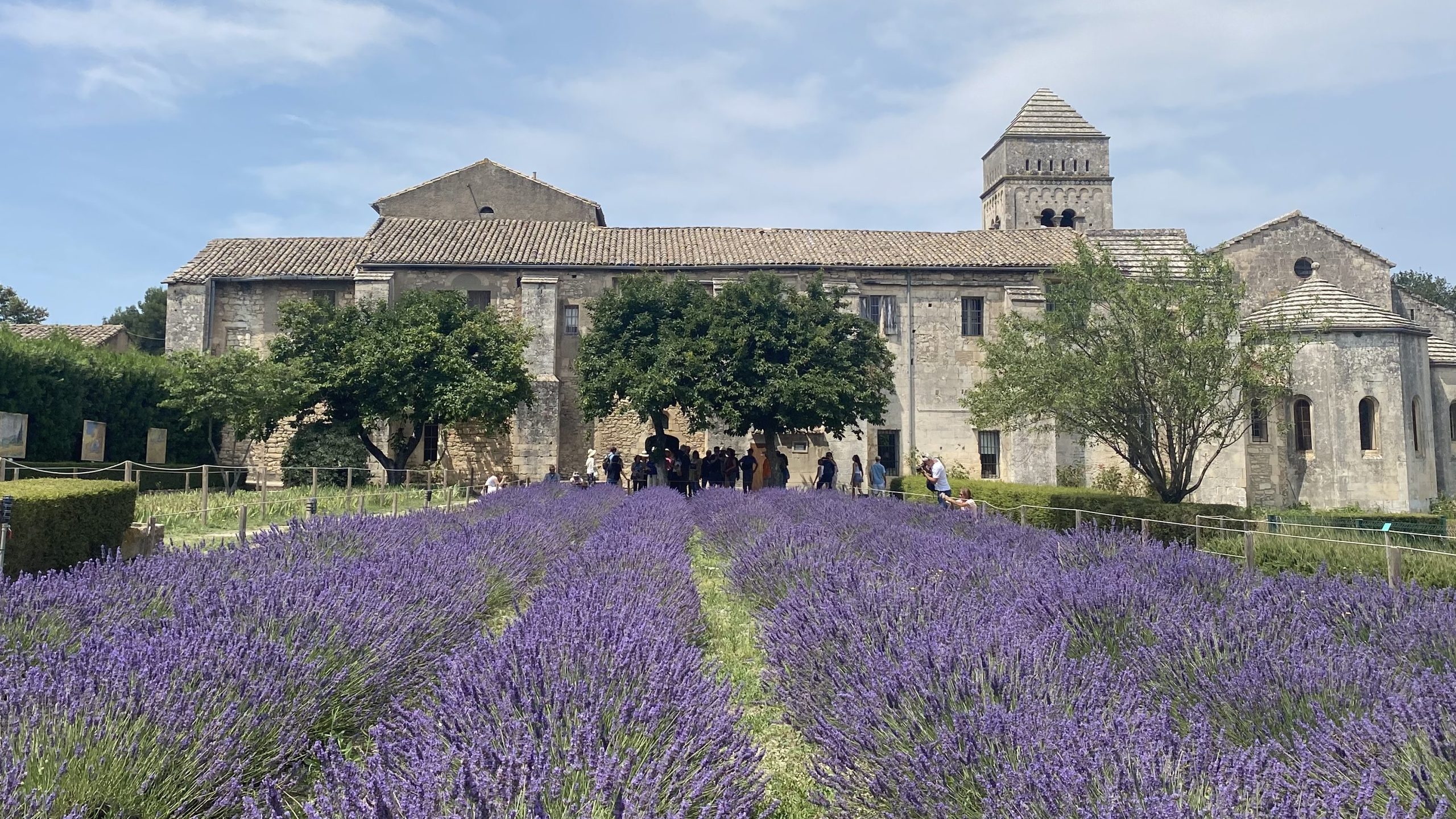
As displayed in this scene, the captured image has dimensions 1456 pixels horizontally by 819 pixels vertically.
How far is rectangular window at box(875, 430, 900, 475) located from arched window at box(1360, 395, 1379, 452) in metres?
10.9

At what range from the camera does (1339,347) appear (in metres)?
20.7

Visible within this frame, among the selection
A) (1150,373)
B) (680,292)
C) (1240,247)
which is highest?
(1240,247)

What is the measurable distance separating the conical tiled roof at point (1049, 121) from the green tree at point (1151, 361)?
26762 millimetres

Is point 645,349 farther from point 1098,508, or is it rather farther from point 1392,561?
point 1392,561

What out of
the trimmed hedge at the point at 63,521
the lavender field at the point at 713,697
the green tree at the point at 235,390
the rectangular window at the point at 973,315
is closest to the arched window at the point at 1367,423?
the rectangular window at the point at 973,315

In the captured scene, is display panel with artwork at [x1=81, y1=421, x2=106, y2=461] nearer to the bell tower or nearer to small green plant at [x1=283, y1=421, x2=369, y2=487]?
small green plant at [x1=283, y1=421, x2=369, y2=487]

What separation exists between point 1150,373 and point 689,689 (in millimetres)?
12768

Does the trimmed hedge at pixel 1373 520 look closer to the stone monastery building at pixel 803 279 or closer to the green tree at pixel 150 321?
the stone monastery building at pixel 803 279

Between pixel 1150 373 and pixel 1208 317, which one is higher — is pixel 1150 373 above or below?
below

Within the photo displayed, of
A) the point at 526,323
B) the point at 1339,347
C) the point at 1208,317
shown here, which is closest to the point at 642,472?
the point at 526,323

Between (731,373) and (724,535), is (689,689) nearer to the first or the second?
(724,535)

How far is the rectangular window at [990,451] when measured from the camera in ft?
81.6

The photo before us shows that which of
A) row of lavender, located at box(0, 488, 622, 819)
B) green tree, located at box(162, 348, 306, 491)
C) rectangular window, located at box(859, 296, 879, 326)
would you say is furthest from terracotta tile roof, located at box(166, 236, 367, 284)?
row of lavender, located at box(0, 488, 622, 819)

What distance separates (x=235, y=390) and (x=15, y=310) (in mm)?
34697
